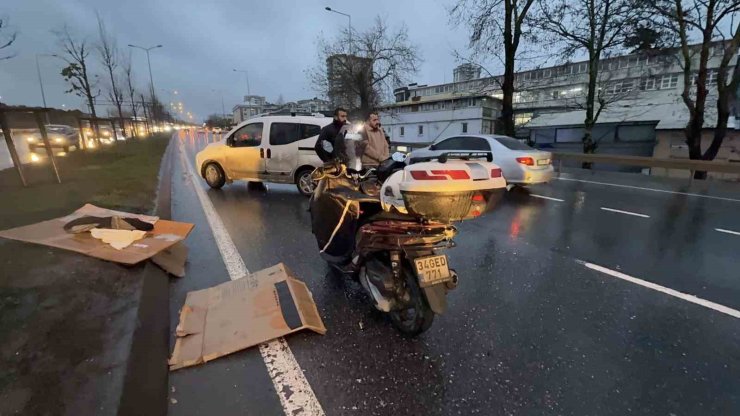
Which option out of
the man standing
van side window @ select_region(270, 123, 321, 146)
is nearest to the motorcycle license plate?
the man standing

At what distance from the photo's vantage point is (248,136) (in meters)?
9.35

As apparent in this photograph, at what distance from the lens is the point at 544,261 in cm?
449

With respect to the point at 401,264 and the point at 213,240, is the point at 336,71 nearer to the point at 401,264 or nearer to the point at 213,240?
the point at 213,240

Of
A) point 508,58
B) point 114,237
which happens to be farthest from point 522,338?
point 508,58

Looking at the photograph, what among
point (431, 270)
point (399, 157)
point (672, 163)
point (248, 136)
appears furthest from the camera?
point (672, 163)

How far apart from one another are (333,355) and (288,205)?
17.6ft

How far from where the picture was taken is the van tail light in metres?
2.37

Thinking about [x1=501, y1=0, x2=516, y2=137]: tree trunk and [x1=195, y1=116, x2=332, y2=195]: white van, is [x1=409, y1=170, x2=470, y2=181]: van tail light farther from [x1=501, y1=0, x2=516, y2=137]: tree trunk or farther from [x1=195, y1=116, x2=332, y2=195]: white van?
[x1=501, y1=0, x2=516, y2=137]: tree trunk

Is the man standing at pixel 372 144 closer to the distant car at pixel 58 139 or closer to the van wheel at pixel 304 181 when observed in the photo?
the van wheel at pixel 304 181

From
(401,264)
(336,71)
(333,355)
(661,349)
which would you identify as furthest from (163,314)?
(336,71)

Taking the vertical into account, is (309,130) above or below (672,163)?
above

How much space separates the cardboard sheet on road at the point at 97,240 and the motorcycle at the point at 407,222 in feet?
6.60

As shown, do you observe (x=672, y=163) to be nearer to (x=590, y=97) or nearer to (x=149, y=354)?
(x=590, y=97)

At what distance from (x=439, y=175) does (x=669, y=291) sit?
123 inches
